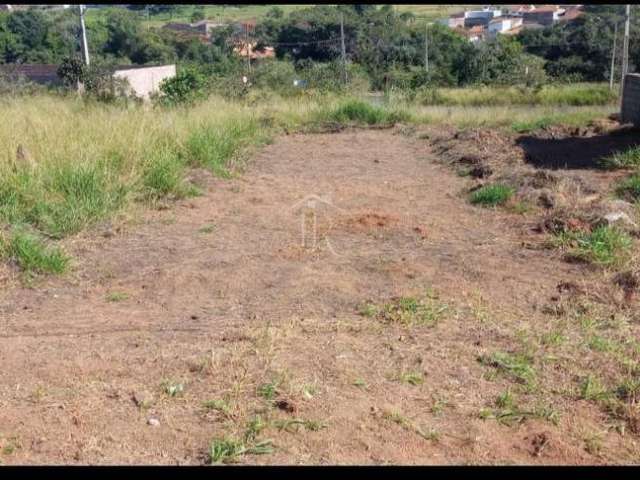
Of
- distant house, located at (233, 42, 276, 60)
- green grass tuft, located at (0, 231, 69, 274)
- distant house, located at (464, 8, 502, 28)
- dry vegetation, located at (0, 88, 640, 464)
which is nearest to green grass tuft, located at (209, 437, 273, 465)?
dry vegetation, located at (0, 88, 640, 464)

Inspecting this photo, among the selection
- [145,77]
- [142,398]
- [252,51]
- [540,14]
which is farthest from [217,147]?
[540,14]

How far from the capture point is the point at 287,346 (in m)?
3.36

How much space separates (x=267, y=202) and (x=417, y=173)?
256 centimetres

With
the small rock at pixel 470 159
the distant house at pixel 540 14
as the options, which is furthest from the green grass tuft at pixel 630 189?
the distant house at pixel 540 14

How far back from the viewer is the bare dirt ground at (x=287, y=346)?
2.57m

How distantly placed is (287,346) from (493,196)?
12.3 feet

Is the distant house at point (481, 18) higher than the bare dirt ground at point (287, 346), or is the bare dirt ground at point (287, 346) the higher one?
the distant house at point (481, 18)

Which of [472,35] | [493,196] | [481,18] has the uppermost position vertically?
[481,18]

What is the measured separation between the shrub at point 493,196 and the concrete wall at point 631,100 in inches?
219

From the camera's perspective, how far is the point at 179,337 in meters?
3.53

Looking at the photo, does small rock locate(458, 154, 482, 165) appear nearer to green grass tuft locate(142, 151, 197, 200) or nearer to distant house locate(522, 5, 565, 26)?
green grass tuft locate(142, 151, 197, 200)

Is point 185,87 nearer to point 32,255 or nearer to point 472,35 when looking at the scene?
point 32,255

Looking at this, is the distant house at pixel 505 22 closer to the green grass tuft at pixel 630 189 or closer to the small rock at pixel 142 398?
the green grass tuft at pixel 630 189
